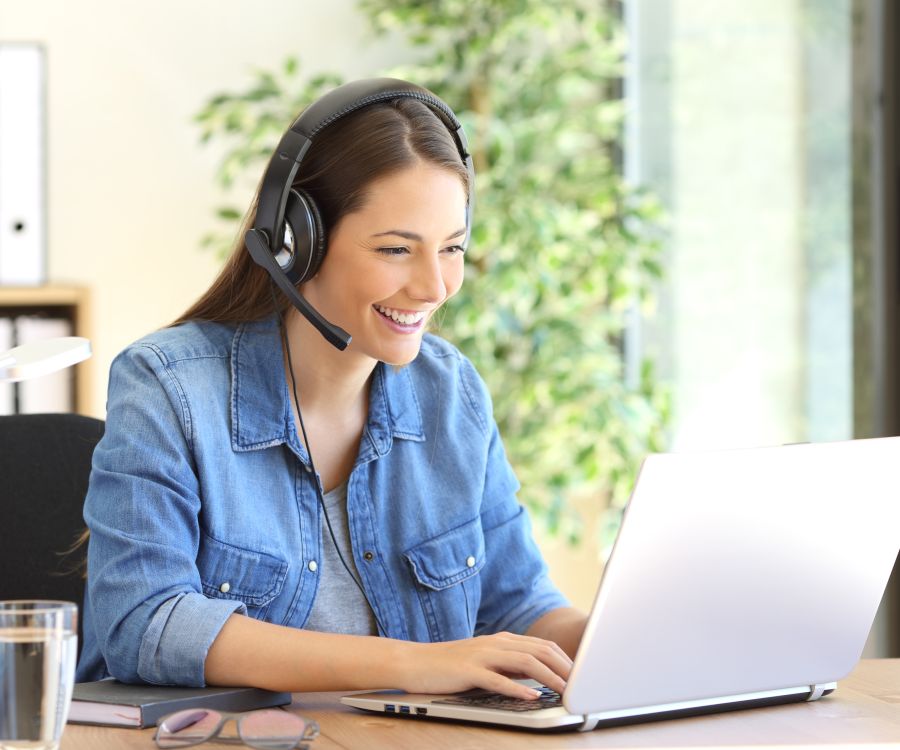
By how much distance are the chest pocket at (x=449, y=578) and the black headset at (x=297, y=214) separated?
9.9 inches

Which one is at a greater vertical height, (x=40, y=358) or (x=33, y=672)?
(x=40, y=358)

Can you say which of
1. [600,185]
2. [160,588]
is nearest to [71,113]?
[600,185]

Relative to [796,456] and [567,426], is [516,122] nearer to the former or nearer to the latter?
[567,426]

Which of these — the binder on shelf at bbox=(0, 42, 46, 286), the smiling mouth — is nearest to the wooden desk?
the smiling mouth

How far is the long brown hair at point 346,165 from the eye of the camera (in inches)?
54.1

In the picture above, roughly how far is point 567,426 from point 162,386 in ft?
6.02

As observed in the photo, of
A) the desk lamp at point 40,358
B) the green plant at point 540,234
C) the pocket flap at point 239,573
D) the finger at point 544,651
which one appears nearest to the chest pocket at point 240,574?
the pocket flap at point 239,573

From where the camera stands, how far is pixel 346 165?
1.38 meters

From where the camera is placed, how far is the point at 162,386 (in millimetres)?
1305

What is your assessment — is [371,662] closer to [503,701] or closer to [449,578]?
[503,701]

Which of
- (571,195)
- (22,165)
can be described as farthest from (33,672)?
(571,195)

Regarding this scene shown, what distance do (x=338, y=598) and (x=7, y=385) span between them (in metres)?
1.58

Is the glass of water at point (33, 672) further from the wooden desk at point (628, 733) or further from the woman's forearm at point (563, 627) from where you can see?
the woman's forearm at point (563, 627)

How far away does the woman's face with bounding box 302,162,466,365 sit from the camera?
136cm
